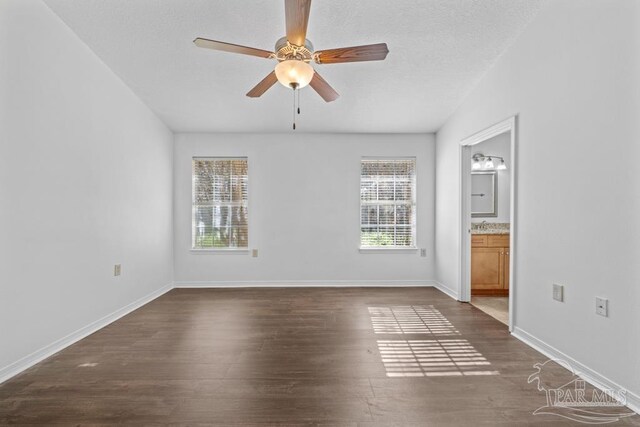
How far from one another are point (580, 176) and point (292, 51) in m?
2.13

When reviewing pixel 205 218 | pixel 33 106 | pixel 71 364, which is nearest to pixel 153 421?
pixel 71 364

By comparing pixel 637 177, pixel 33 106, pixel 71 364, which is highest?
pixel 33 106

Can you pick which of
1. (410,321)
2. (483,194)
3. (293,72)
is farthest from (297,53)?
(483,194)

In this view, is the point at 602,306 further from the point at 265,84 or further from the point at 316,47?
the point at 316,47

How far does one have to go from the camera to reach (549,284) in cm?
257

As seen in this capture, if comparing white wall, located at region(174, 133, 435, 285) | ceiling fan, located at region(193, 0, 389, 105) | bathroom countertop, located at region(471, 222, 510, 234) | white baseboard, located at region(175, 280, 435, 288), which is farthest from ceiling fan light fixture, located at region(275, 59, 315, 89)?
white baseboard, located at region(175, 280, 435, 288)

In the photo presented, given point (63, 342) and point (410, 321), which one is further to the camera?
point (410, 321)

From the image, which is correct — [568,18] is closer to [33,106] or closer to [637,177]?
[637,177]

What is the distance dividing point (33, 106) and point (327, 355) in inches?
112

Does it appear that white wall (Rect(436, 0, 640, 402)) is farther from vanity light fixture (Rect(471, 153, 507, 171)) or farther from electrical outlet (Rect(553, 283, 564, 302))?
vanity light fixture (Rect(471, 153, 507, 171))

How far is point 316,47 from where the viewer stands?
9.92 ft

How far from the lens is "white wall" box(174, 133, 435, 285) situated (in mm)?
5023

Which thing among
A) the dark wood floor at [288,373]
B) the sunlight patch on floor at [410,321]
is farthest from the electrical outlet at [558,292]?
the sunlight patch on floor at [410,321]

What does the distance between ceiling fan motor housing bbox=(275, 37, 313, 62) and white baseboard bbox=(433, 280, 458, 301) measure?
343 centimetres
